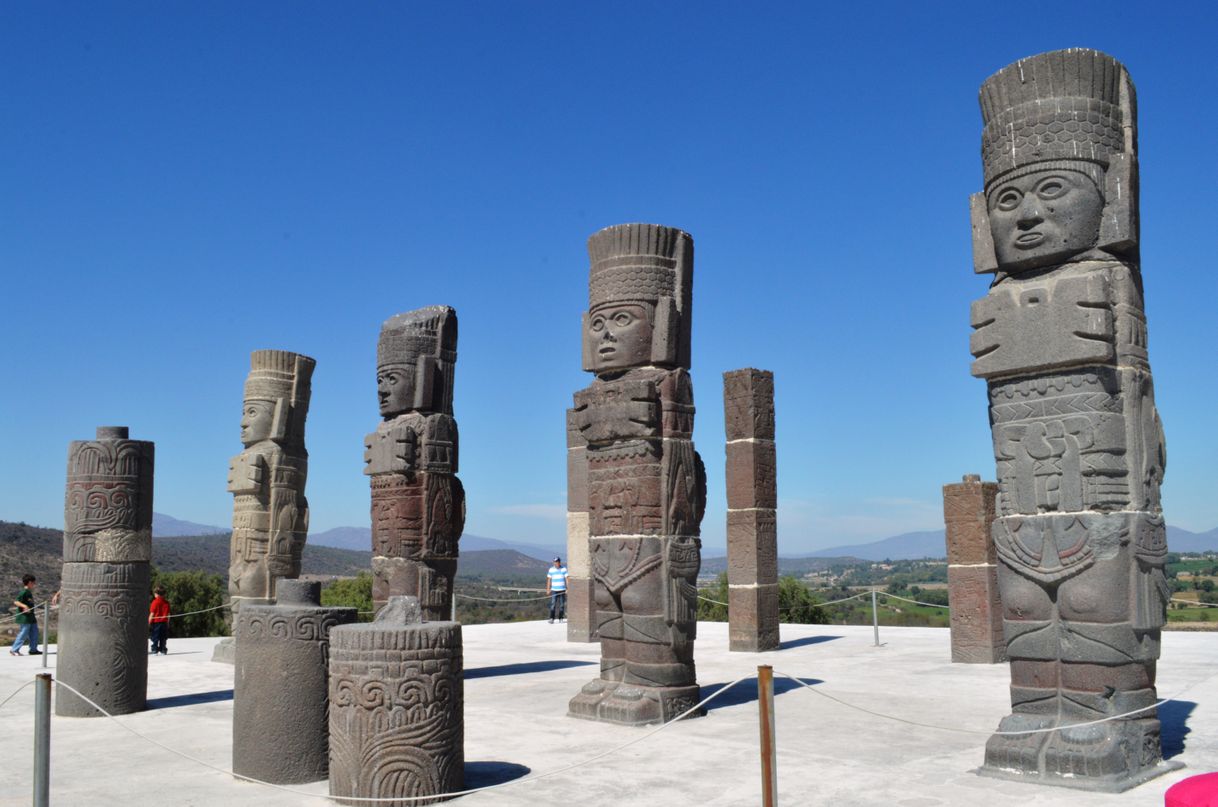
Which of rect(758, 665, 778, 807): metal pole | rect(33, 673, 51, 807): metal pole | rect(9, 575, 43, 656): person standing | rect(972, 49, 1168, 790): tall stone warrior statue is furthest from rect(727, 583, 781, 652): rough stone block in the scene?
rect(33, 673, 51, 807): metal pole

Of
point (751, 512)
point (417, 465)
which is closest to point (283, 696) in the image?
point (417, 465)

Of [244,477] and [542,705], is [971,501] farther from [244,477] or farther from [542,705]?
[244,477]

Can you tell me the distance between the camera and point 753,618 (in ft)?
47.4

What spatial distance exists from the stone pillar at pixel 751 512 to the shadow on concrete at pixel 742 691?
287 centimetres

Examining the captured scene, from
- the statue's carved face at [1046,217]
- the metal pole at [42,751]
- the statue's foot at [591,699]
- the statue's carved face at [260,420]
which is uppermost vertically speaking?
the statue's carved face at [1046,217]

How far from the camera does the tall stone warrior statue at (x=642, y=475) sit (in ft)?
29.6

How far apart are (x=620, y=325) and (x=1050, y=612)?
175 inches

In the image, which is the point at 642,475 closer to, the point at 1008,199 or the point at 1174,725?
the point at 1008,199

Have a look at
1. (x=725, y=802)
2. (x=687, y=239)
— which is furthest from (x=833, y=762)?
(x=687, y=239)

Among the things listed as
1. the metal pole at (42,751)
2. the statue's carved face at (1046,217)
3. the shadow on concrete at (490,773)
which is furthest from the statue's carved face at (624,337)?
the metal pole at (42,751)

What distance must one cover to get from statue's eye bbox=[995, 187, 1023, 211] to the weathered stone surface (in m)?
8.74

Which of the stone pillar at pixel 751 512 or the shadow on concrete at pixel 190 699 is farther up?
the stone pillar at pixel 751 512

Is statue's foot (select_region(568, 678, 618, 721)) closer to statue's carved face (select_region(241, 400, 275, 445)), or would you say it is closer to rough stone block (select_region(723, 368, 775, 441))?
rough stone block (select_region(723, 368, 775, 441))

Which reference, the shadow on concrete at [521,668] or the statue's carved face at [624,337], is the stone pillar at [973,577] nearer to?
the shadow on concrete at [521,668]
